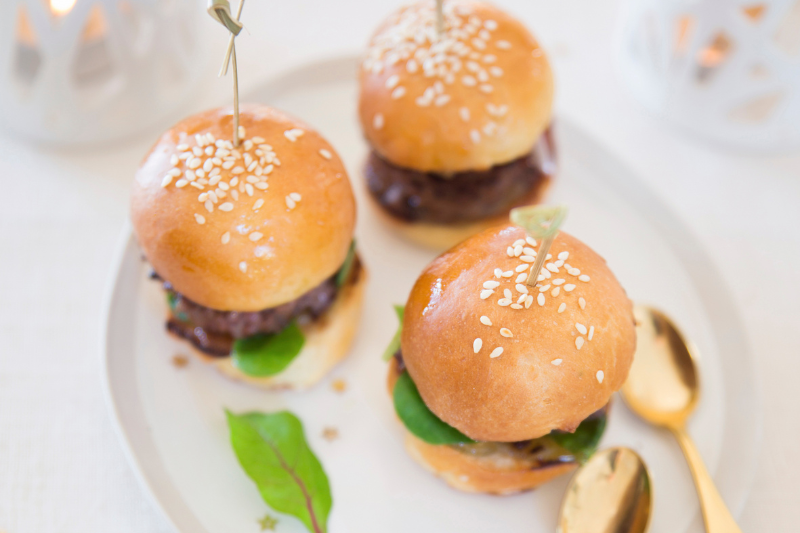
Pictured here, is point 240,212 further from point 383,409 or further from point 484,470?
point 484,470

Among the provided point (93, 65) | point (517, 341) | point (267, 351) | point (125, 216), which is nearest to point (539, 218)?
point (517, 341)

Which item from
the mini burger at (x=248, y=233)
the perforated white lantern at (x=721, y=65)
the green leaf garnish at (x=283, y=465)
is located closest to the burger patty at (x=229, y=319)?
the mini burger at (x=248, y=233)

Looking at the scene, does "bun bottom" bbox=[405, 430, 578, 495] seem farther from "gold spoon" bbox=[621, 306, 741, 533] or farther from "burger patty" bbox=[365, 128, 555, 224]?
"burger patty" bbox=[365, 128, 555, 224]

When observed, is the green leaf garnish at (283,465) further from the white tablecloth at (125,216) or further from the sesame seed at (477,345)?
the sesame seed at (477,345)

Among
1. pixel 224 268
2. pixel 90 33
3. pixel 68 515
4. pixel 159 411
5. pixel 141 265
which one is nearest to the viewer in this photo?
pixel 224 268

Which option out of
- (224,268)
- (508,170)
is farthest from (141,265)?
(508,170)

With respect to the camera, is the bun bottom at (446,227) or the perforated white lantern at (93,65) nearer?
the perforated white lantern at (93,65)

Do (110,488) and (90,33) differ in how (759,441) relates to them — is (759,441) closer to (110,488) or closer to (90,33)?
(110,488)
